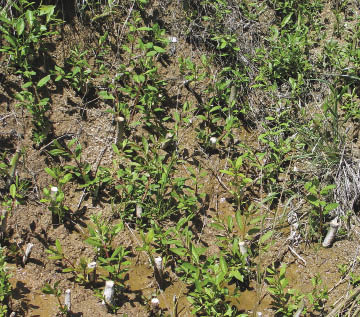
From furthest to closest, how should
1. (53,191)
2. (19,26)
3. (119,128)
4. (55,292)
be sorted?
(119,128), (19,26), (53,191), (55,292)

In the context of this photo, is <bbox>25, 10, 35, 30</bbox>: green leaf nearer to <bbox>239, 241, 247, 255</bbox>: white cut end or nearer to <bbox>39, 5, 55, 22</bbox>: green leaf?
<bbox>39, 5, 55, 22</bbox>: green leaf

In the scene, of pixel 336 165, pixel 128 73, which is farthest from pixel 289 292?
pixel 128 73

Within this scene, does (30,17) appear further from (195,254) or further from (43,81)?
(195,254)

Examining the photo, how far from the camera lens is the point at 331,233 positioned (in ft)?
11.9

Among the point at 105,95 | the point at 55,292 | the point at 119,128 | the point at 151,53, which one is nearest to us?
→ the point at 55,292

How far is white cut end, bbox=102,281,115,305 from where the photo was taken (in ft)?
9.87

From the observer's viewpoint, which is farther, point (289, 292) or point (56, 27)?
point (56, 27)

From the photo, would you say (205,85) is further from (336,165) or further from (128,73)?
(336,165)

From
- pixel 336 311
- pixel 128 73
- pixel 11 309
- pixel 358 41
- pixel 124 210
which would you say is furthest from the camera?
pixel 358 41

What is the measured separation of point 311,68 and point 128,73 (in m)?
1.88

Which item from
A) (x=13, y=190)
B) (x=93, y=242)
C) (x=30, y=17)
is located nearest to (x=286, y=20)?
(x=30, y=17)

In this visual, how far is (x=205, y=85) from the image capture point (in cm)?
445

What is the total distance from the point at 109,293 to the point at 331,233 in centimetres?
181

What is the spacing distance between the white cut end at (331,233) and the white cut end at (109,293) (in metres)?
1.76
